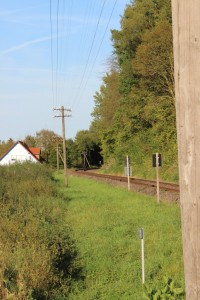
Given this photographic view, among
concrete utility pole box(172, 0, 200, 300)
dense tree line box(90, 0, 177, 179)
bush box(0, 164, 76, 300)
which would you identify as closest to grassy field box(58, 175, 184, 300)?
bush box(0, 164, 76, 300)

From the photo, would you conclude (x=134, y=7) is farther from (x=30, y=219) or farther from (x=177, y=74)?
(x=177, y=74)

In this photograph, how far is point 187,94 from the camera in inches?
83.2

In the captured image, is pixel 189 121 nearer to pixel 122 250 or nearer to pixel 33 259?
pixel 33 259

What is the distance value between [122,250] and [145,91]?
3331 cm

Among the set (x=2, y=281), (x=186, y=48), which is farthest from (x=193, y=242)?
(x=2, y=281)

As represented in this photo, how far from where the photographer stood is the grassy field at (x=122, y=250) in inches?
290

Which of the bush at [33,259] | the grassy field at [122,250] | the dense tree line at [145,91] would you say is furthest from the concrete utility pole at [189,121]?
the dense tree line at [145,91]

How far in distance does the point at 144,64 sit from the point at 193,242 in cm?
3750

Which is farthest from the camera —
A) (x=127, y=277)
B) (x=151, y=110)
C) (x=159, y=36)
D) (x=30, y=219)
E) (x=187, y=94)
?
(x=151, y=110)

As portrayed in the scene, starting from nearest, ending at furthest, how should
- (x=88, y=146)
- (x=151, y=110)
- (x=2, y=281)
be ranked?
(x=2, y=281) < (x=151, y=110) < (x=88, y=146)

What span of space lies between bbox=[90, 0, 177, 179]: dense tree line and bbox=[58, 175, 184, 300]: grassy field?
17605mm

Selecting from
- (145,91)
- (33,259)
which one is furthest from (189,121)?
(145,91)

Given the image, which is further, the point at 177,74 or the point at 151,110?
the point at 151,110

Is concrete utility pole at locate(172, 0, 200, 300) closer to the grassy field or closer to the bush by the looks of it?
the bush
